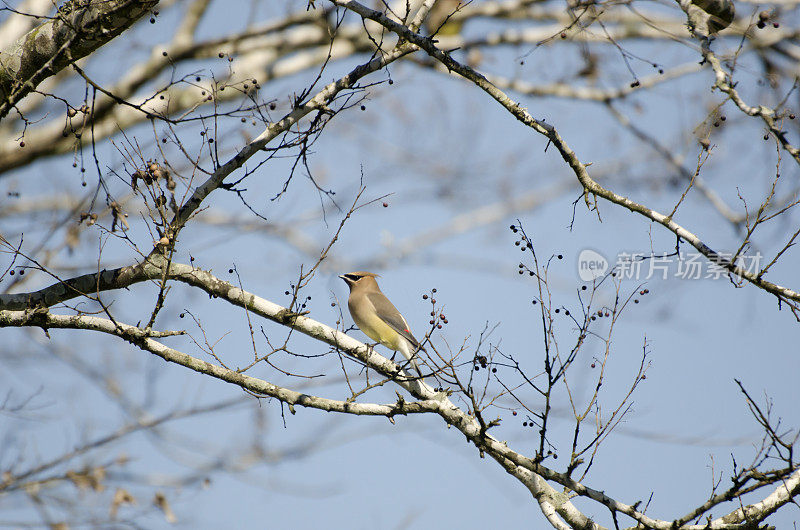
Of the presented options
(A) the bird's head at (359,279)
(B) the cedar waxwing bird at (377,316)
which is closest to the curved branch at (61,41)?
(B) the cedar waxwing bird at (377,316)

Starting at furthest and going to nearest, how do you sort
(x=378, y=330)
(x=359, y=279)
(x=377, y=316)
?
(x=359, y=279) < (x=377, y=316) < (x=378, y=330)

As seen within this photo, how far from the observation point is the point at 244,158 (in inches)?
174

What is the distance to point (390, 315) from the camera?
669 cm

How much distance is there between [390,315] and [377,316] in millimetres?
126

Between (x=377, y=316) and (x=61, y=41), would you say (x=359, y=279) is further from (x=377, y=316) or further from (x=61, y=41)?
(x=61, y=41)

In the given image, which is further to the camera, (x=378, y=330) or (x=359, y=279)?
(x=359, y=279)

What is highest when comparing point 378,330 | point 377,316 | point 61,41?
point 377,316

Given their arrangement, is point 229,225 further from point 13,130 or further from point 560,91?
point 560,91

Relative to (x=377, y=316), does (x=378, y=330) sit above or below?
below

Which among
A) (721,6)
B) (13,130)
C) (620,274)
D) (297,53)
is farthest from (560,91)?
(13,130)

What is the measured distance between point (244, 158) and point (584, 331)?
216cm

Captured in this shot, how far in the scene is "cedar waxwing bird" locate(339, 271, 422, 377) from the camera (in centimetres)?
652

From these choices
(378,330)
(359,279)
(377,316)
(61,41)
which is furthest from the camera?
(359,279)

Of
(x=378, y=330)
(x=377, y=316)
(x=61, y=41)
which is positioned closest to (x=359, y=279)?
(x=377, y=316)
